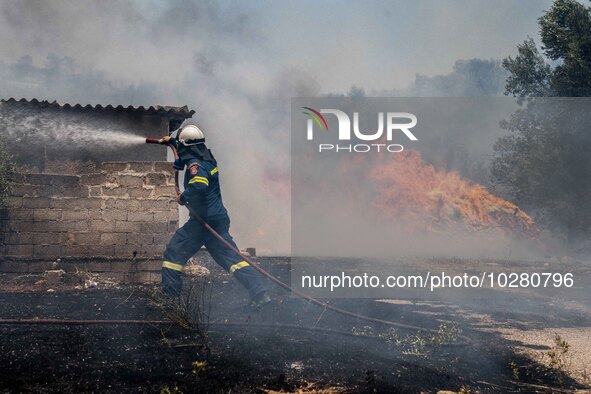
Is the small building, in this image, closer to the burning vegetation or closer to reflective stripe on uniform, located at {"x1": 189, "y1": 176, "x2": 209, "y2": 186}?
reflective stripe on uniform, located at {"x1": 189, "y1": 176, "x2": 209, "y2": 186}

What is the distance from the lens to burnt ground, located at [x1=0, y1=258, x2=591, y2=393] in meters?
4.57

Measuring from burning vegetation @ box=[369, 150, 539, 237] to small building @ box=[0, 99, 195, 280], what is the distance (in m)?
12.0

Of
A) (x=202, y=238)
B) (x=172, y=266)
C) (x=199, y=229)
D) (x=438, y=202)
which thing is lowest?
(x=172, y=266)

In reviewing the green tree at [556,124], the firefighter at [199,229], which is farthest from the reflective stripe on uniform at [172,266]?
the green tree at [556,124]

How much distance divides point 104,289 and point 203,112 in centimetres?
1629

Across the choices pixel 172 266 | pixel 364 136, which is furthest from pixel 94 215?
pixel 364 136

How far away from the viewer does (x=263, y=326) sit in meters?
6.20

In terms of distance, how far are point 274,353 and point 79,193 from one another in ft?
18.2

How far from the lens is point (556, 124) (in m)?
19.5

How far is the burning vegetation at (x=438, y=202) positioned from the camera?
790 inches

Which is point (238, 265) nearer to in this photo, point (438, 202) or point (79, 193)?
point (79, 193)

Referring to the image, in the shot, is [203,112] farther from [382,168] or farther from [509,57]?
[509,57]

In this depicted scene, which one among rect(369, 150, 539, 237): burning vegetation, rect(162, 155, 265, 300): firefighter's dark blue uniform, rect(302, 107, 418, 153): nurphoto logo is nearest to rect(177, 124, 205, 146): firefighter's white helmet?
rect(162, 155, 265, 300): firefighter's dark blue uniform

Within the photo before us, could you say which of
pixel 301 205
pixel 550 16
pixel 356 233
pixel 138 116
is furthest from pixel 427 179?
pixel 138 116
